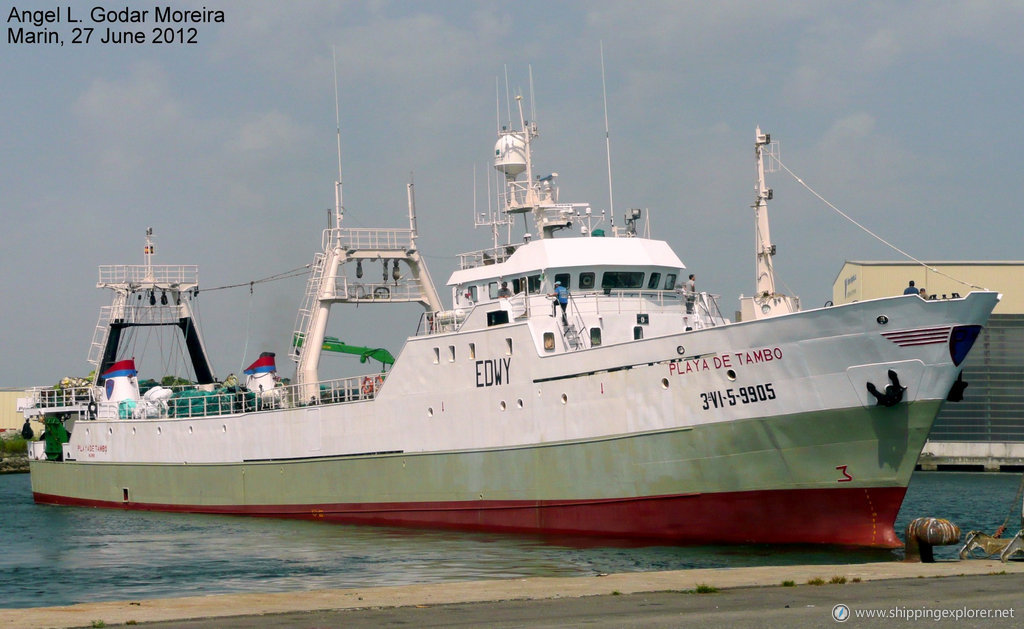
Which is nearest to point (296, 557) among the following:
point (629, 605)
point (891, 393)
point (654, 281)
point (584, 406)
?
point (584, 406)

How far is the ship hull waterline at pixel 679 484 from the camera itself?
2081 cm

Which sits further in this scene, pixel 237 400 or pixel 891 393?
pixel 237 400

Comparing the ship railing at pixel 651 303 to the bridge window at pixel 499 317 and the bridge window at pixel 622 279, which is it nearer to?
the bridge window at pixel 622 279

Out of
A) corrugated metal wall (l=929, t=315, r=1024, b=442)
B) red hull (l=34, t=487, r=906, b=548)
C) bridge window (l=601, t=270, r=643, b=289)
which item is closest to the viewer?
red hull (l=34, t=487, r=906, b=548)

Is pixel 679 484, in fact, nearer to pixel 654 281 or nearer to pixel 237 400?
pixel 654 281

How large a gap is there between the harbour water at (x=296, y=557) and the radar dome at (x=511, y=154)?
1042cm

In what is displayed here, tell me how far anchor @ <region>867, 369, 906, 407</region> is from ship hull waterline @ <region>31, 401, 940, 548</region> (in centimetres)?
31

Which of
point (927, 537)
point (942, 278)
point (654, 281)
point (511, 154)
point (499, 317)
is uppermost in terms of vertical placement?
point (511, 154)

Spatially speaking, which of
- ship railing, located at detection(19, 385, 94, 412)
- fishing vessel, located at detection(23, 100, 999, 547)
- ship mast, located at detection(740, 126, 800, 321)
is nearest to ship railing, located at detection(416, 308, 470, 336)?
fishing vessel, located at detection(23, 100, 999, 547)

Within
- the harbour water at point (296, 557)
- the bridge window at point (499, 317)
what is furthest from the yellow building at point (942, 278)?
the bridge window at point (499, 317)

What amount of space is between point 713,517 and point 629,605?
10.0 m

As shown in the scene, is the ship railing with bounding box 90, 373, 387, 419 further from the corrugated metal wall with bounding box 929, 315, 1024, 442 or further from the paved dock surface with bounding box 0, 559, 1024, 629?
the corrugated metal wall with bounding box 929, 315, 1024, 442

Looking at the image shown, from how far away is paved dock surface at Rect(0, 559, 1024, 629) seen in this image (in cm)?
1154

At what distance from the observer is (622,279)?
2661 cm
